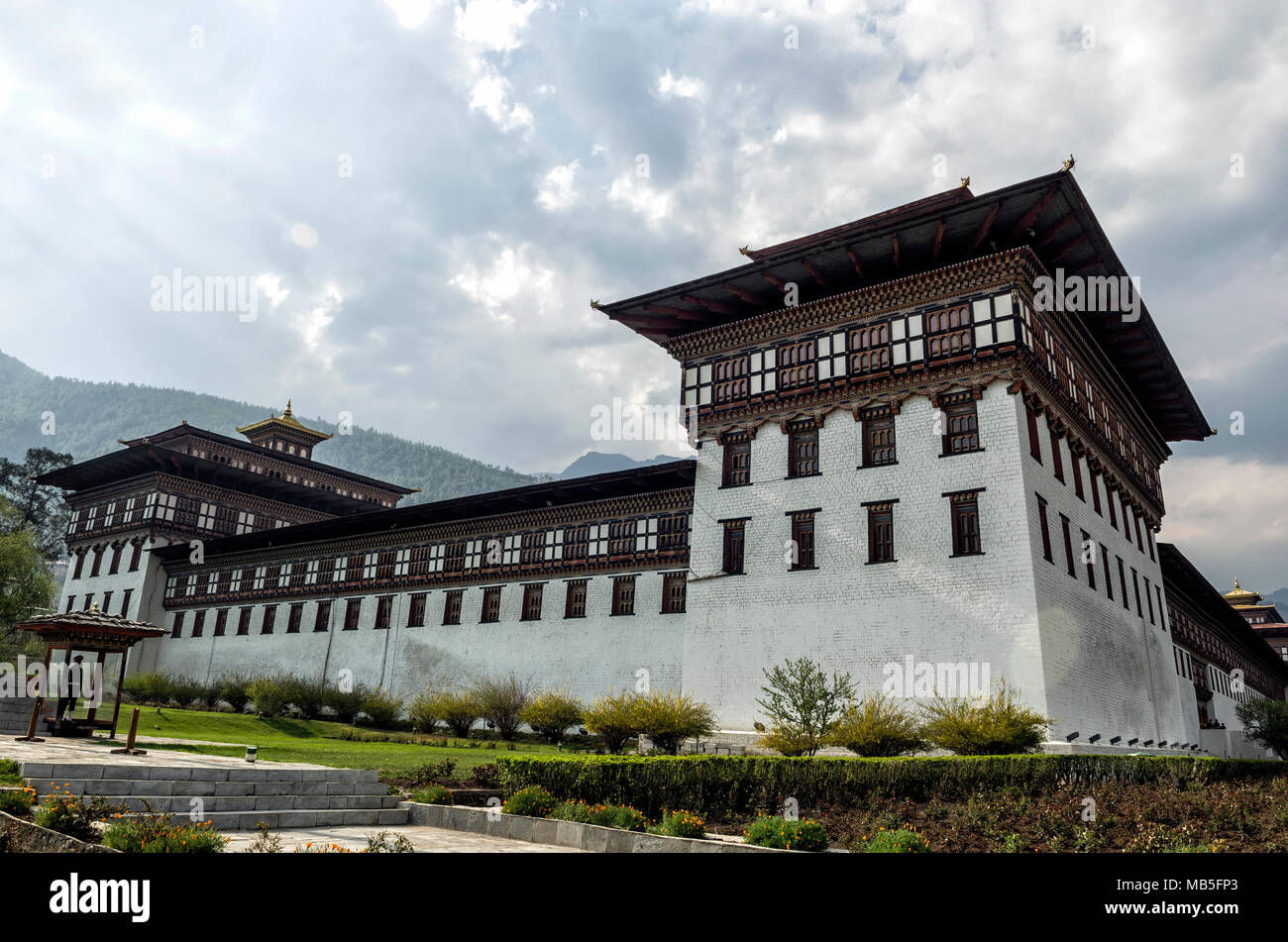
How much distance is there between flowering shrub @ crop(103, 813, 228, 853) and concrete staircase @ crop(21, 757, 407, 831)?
Answer: 124 inches

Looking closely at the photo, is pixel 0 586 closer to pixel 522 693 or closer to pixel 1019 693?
pixel 522 693

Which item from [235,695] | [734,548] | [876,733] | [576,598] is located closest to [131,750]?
[876,733]

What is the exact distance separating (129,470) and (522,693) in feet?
115

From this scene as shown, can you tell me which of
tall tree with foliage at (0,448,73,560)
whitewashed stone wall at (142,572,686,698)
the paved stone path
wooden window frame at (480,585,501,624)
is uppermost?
tall tree with foliage at (0,448,73,560)

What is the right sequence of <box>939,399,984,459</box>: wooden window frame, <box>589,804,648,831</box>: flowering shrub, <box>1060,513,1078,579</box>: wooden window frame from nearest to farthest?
<box>589,804,648,831</box>: flowering shrub, <box>939,399,984,459</box>: wooden window frame, <box>1060,513,1078,579</box>: wooden window frame

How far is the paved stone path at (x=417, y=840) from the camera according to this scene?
35.0 ft

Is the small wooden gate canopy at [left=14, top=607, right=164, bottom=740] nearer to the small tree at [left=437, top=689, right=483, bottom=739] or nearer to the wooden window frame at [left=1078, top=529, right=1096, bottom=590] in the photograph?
the small tree at [left=437, top=689, right=483, bottom=739]

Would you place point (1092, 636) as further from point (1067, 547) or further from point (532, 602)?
point (532, 602)

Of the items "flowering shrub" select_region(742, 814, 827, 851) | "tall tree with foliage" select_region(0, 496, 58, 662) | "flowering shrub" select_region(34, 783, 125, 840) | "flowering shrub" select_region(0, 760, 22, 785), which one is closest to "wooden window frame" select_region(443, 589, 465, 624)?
"tall tree with foliage" select_region(0, 496, 58, 662)

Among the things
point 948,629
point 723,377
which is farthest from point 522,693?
point 948,629

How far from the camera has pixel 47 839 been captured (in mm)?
8641

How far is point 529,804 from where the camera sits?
1334 cm

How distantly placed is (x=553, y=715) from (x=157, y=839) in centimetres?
2218

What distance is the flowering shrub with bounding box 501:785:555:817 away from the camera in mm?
13297
